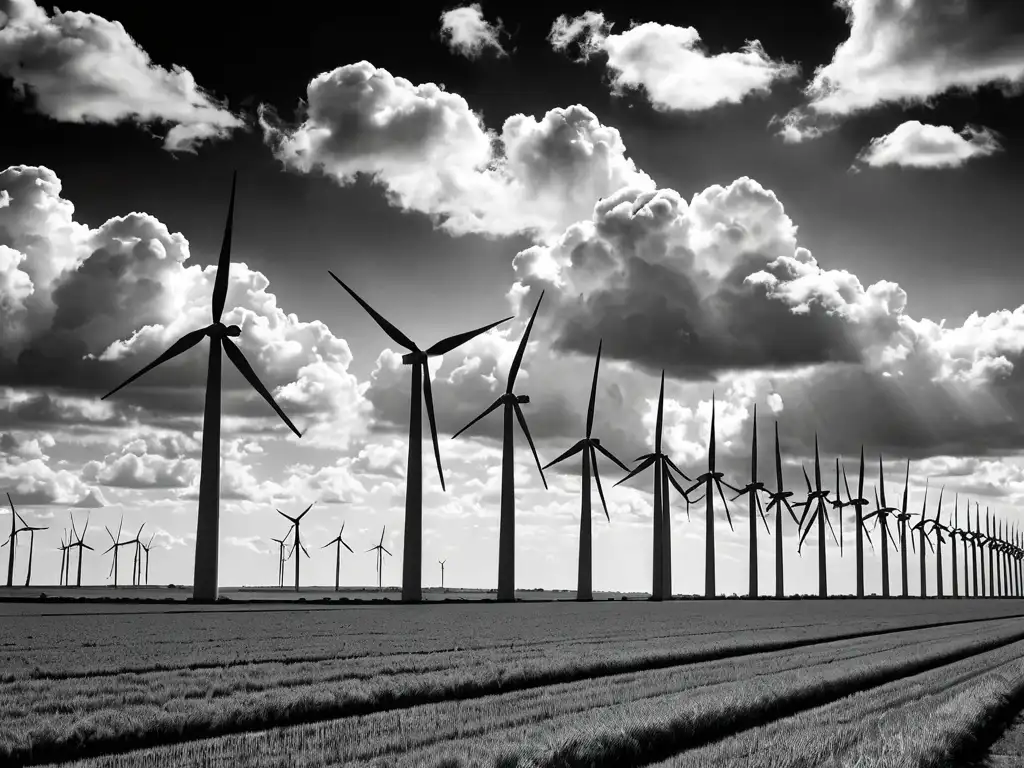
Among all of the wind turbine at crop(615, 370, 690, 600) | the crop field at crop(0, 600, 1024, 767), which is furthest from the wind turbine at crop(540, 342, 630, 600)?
the crop field at crop(0, 600, 1024, 767)

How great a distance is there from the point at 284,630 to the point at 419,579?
48566 mm

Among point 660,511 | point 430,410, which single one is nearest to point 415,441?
point 430,410

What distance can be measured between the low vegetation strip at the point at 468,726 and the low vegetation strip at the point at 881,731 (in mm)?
2174

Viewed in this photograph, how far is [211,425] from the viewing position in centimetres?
8212

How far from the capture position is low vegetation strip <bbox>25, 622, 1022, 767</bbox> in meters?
16.9

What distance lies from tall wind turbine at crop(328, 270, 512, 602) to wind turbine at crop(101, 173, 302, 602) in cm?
1248

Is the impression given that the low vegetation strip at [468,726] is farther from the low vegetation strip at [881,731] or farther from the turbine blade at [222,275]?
the turbine blade at [222,275]

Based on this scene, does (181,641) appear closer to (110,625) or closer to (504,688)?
(110,625)

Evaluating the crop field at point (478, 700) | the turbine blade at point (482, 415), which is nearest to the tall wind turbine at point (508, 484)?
the turbine blade at point (482, 415)

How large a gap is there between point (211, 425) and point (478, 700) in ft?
202

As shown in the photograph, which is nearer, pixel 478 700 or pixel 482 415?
pixel 478 700

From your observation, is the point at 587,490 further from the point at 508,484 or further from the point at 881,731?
the point at 881,731

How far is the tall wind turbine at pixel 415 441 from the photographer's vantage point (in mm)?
93125

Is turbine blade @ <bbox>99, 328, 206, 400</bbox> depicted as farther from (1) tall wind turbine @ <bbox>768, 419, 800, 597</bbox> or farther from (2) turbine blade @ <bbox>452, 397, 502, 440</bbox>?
A: (1) tall wind turbine @ <bbox>768, 419, 800, 597</bbox>
